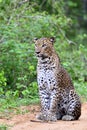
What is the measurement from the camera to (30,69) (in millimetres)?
13734

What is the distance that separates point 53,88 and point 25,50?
3.77 m

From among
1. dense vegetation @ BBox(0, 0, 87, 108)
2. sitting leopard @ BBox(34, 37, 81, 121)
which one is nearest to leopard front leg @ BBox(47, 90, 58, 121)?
sitting leopard @ BBox(34, 37, 81, 121)

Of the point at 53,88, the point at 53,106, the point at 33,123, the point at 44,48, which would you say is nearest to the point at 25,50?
the point at 44,48

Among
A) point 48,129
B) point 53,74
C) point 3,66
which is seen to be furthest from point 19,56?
point 48,129

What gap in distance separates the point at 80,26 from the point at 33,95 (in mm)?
18526

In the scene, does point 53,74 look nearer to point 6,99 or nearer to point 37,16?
point 6,99

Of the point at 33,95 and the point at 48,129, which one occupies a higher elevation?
the point at 48,129

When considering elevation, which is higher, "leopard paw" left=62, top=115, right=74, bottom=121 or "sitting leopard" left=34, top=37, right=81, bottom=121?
"sitting leopard" left=34, top=37, right=81, bottom=121

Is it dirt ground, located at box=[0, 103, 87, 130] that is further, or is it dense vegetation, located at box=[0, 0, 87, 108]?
dense vegetation, located at box=[0, 0, 87, 108]

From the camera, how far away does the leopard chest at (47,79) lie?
11.0m

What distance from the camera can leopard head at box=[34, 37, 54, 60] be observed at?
36.0 feet

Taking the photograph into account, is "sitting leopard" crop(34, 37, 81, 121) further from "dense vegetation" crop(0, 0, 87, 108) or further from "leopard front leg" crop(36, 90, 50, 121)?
"dense vegetation" crop(0, 0, 87, 108)

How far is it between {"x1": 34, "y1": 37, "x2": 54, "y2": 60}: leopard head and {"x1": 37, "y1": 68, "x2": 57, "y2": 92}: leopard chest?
0.27m

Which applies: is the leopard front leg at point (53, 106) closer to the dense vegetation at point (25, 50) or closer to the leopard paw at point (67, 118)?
the leopard paw at point (67, 118)
